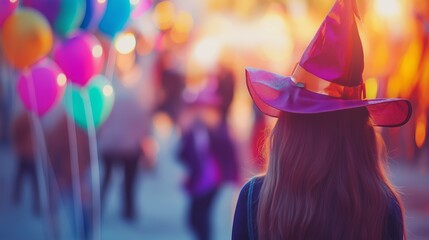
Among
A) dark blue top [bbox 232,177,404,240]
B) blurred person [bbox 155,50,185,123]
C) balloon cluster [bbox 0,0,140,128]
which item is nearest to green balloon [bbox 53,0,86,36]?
balloon cluster [bbox 0,0,140,128]

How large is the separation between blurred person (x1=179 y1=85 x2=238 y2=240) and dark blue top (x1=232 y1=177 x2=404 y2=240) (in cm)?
372

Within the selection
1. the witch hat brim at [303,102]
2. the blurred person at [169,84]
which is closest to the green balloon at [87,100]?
the witch hat brim at [303,102]

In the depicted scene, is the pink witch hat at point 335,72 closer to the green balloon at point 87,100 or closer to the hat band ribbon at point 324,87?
the hat band ribbon at point 324,87

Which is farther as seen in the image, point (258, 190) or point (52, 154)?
point (52, 154)

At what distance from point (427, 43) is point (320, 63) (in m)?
6.04

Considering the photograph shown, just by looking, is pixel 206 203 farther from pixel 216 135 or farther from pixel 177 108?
pixel 177 108

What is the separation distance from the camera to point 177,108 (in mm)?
8367

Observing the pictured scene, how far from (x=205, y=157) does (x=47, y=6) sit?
91.6 inches

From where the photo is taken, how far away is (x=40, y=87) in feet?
14.1

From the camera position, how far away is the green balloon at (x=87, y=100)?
4.61 m

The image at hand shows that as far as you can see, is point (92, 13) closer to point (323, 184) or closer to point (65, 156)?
point (323, 184)

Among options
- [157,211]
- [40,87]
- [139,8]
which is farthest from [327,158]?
[157,211]

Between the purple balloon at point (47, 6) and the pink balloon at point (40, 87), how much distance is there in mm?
390

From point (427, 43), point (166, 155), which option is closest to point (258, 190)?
point (427, 43)
